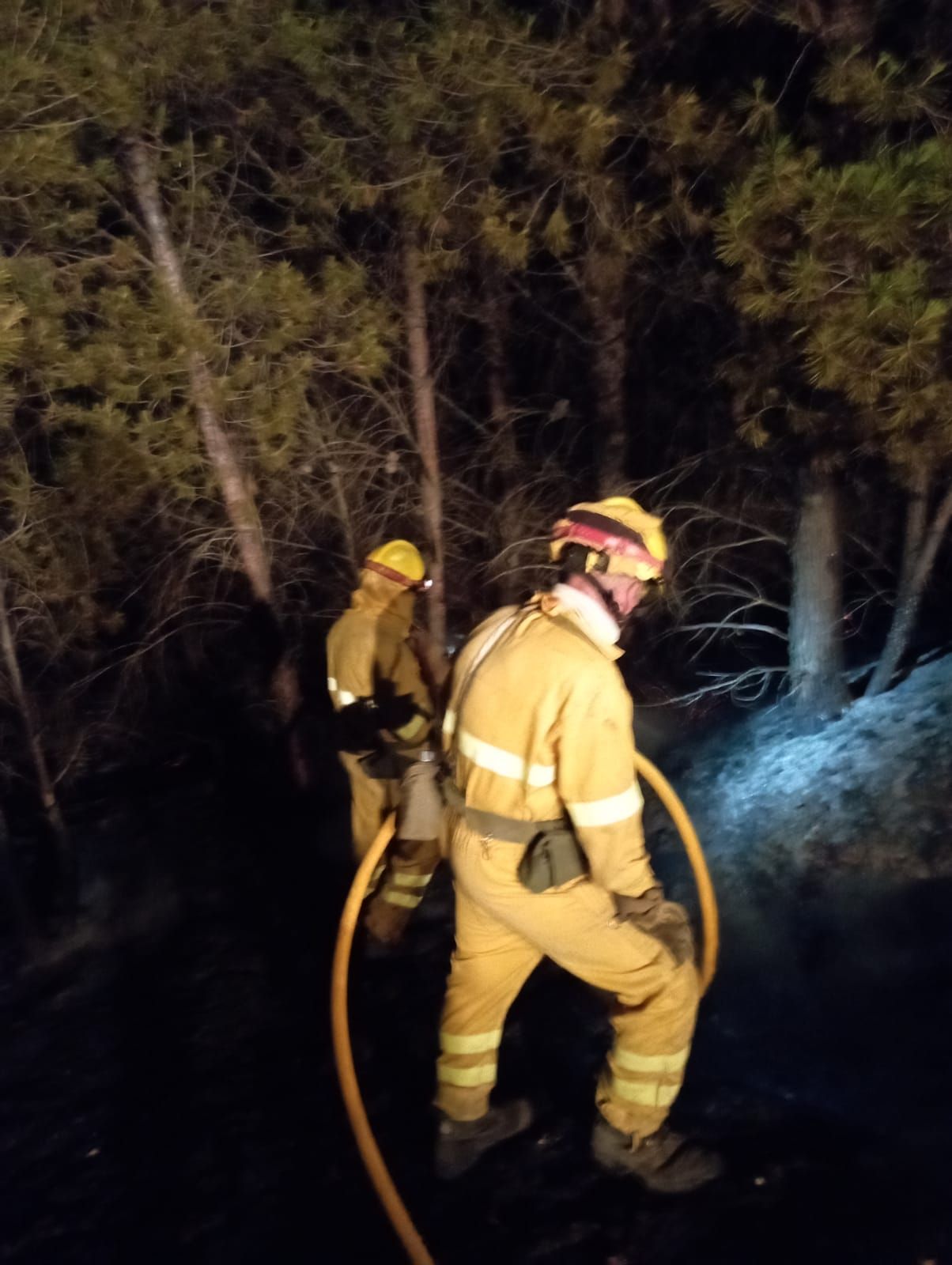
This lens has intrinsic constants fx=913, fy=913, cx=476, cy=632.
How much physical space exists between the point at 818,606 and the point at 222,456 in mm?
3895

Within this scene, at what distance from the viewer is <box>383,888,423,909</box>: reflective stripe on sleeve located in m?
4.63

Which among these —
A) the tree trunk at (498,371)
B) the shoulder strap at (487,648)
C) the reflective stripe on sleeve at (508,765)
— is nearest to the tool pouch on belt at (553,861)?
the reflective stripe on sleeve at (508,765)

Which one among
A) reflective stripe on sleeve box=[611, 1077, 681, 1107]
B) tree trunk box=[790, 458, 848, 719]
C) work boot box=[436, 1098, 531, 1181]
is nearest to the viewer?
reflective stripe on sleeve box=[611, 1077, 681, 1107]

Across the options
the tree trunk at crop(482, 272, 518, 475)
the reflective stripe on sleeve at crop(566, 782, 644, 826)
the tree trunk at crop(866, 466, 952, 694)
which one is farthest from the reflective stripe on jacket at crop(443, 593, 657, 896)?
the tree trunk at crop(482, 272, 518, 475)

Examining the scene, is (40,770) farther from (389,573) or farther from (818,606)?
(818,606)

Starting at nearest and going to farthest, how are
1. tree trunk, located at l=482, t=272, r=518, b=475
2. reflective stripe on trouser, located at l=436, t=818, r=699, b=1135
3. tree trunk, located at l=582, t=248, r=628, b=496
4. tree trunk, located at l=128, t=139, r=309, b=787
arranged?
reflective stripe on trouser, located at l=436, t=818, r=699, b=1135
tree trunk, located at l=128, t=139, r=309, b=787
tree trunk, located at l=582, t=248, r=628, b=496
tree trunk, located at l=482, t=272, r=518, b=475

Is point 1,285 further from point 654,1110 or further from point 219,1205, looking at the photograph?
point 654,1110

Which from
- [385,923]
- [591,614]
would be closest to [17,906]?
[385,923]

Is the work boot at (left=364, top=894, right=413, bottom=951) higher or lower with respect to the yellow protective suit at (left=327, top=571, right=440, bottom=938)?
lower

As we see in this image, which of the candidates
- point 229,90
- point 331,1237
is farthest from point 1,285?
point 331,1237

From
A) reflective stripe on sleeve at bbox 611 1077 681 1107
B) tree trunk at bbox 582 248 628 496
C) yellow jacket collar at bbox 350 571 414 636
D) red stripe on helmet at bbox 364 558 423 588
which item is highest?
tree trunk at bbox 582 248 628 496

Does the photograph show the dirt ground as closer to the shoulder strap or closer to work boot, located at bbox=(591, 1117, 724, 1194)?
work boot, located at bbox=(591, 1117, 724, 1194)

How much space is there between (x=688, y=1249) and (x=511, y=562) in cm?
469

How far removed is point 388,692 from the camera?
4.71 metres
